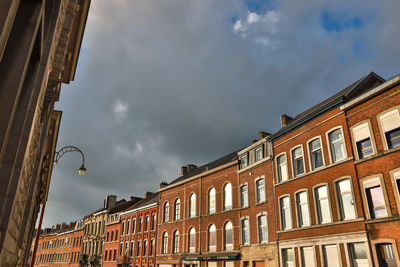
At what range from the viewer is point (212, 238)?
30781 millimetres

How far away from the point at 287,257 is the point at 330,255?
4115 mm

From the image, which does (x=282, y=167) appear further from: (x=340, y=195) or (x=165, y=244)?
(x=165, y=244)

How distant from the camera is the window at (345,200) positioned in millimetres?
17628

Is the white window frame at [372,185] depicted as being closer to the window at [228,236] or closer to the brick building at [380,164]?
the brick building at [380,164]

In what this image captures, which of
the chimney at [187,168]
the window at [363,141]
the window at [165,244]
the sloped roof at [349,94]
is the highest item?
the chimney at [187,168]

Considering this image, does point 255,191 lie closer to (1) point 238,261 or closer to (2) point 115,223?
(1) point 238,261

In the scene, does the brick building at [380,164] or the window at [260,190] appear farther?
the window at [260,190]

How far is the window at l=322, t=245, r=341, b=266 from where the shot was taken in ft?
58.7

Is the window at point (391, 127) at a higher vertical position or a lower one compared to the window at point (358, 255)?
higher

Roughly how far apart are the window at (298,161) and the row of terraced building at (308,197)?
0.07m

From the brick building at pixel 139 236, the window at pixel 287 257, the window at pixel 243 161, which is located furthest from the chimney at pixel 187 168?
the window at pixel 287 257

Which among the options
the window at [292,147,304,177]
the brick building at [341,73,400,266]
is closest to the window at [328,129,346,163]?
the brick building at [341,73,400,266]

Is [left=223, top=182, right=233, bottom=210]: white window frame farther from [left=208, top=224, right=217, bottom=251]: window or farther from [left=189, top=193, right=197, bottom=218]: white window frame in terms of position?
[left=189, top=193, right=197, bottom=218]: white window frame

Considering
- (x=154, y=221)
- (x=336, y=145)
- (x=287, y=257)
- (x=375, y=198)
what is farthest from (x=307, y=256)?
(x=154, y=221)
